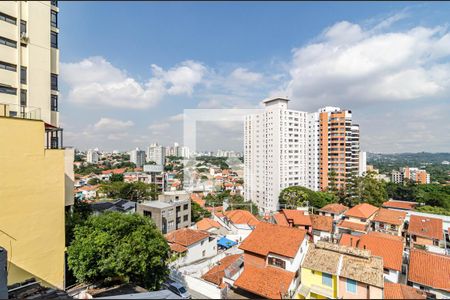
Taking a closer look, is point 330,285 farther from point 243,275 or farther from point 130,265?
point 130,265

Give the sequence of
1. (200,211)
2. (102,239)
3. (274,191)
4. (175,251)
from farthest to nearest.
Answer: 1. (274,191)
2. (200,211)
3. (175,251)
4. (102,239)

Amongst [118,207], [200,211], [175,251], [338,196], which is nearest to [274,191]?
[338,196]

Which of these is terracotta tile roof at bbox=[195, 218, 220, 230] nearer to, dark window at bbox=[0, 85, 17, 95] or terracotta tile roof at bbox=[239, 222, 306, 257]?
terracotta tile roof at bbox=[239, 222, 306, 257]

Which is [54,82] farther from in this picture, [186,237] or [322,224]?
[322,224]

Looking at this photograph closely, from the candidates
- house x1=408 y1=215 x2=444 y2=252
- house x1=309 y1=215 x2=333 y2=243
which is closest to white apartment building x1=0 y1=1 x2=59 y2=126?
house x1=309 y1=215 x2=333 y2=243

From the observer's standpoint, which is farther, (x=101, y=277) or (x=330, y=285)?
(x=101, y=277)

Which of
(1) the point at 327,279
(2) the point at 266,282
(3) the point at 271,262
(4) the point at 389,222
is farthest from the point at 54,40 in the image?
(4) the point at 389,222

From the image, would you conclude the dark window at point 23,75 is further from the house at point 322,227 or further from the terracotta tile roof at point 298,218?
the house at point 322,227
